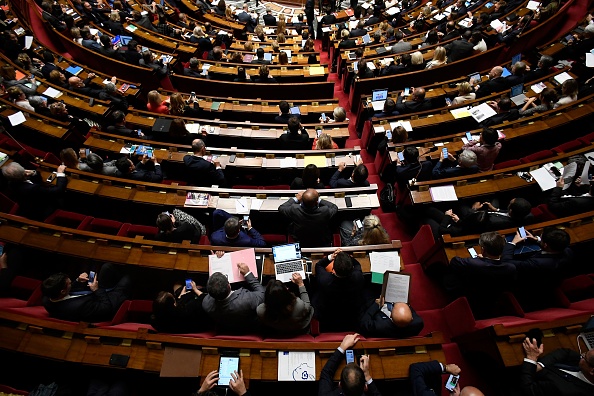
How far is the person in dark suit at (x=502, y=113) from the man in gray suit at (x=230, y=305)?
4.43 meters

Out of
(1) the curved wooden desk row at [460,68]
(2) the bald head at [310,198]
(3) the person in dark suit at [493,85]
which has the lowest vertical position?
(2) the bald head at [310,198]

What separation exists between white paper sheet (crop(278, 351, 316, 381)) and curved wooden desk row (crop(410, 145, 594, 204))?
2.27 m

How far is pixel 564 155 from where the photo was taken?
3.96m

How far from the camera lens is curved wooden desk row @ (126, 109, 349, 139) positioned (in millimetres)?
5332

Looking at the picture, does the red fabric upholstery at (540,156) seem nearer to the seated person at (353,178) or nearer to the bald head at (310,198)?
the seated person at (353,178)

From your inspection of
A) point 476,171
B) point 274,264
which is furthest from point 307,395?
point 476,171

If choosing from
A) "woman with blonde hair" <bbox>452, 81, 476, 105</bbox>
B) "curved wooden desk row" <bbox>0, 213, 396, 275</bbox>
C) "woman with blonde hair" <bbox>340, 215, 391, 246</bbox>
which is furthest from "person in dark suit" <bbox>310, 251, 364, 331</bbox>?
"woman with blonde hair" <bbox>452, 81, 476, 105</bbox>

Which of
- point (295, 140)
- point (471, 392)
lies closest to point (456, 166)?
point (295, 140)

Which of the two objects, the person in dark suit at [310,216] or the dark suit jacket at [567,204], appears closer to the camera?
the dark suit jacket at [567,204]

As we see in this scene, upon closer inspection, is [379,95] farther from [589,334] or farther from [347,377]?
[347,377]

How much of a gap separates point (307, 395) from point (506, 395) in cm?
178

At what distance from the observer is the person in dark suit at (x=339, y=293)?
293cm

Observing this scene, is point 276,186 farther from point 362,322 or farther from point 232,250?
point 362,322

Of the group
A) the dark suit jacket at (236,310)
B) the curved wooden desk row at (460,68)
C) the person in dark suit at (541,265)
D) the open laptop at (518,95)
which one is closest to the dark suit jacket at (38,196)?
the dark suit jacket at (236,310)
